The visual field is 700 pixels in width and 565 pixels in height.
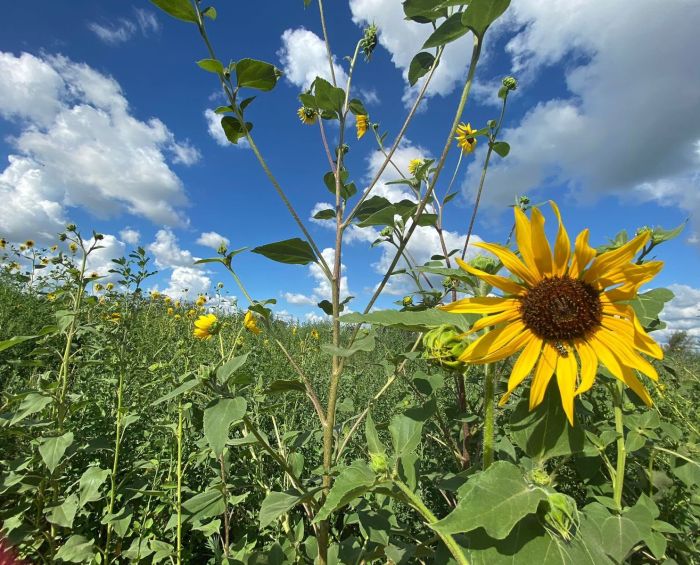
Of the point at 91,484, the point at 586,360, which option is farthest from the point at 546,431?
the point at 91,484

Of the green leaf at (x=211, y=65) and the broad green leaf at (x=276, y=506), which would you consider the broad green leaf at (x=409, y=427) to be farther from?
the green leaf at (x=211, y=65)

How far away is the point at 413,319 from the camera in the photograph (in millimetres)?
753

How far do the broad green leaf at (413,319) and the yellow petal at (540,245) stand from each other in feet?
0.62

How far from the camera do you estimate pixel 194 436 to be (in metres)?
2.10

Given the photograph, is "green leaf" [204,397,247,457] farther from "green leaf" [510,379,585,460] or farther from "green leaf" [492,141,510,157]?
"green leaf" [492,141,510,157]

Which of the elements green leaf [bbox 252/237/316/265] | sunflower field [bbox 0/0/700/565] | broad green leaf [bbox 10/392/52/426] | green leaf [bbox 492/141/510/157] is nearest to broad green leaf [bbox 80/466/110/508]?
sunflower field [bbox 0/0/700/565]

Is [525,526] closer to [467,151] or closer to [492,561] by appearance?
[492,561]

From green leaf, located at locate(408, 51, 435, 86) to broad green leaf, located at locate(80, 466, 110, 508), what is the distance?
190cm

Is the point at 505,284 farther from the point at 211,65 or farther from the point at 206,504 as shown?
the point at 206,504

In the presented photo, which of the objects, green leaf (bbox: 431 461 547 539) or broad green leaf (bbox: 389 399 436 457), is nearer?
green leaf (bbox: 431 461 547 539)

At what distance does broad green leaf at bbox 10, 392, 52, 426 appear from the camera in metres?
1.46

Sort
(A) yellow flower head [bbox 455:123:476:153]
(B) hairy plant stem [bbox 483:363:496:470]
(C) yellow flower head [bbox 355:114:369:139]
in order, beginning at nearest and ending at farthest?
(B) hairy plant stem [bbox 483:363:496:470]
(C) yellow flower head [bbox 355:114:369:139]
(A) yellow flower head [bbox 455:123:476:153]

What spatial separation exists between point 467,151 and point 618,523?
2145 millimetres

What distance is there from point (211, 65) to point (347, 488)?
3.70ft
